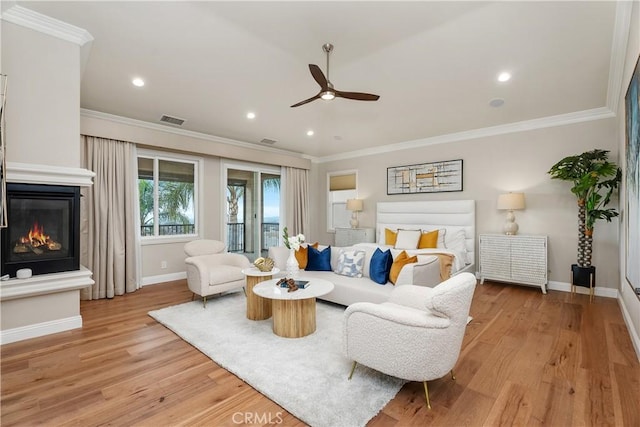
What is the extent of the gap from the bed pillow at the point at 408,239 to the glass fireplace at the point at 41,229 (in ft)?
14.8

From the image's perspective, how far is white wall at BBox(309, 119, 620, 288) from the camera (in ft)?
13.8

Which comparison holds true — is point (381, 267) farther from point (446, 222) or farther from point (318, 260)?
point (446, 222)

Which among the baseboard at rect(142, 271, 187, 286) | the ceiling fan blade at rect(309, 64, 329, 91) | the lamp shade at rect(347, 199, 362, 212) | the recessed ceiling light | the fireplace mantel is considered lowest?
the baseboard at rect(142, 271, 187, 286)

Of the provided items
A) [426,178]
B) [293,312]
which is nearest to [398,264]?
[293,312]

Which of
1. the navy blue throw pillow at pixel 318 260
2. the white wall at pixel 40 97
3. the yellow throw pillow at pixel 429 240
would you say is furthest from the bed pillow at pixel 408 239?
the white wall at pixel 40 97

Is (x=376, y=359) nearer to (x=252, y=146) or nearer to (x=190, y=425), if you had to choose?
(x=190, y=425)

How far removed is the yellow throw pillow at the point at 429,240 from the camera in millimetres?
5081

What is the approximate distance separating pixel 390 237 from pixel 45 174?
495 cm

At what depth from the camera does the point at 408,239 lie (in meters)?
5.27

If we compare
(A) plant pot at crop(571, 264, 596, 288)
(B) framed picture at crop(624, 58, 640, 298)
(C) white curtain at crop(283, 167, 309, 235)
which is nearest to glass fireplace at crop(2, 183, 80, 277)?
(C) white curtain at crop(283, 167, 309, 235)

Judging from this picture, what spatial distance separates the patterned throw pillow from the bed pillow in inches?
64.6

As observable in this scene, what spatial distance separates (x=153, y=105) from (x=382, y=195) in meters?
4.48

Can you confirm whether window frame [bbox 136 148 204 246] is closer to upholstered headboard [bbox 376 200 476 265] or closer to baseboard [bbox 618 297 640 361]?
upholstered headboard [bbox 376 200 476 265]

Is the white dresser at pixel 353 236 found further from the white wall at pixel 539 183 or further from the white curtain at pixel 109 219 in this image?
the white curtain at pixel 109 219
